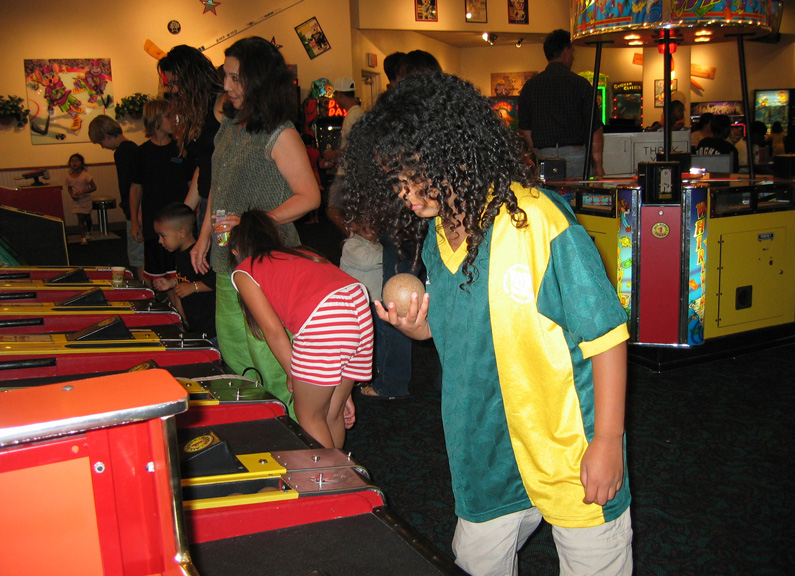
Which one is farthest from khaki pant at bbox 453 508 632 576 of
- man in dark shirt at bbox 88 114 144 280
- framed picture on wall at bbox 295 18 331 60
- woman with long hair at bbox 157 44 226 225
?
framed picture on wall at bbox 295 18 331 60

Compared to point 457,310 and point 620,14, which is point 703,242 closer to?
point 620,14

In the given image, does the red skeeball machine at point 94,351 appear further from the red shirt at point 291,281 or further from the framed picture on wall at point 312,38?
→ the framed picture on wall at point 312,38

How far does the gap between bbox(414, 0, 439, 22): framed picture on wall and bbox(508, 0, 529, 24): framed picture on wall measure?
61.8 inches

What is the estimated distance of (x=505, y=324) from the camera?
1255 mm

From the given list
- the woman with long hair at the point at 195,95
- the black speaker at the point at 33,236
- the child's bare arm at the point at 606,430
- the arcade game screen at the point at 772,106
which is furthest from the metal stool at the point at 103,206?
the arcade game screen at the point at 772,106

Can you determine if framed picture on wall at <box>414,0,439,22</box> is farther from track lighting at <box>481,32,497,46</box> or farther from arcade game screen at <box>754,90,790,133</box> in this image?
arcade game screen at <box>754,90,790,133</box>

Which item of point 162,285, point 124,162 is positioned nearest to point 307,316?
point 162,285

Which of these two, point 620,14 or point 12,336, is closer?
point 12,336

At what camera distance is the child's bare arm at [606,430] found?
1197 mm

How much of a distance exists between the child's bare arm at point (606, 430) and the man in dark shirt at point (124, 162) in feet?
13.3

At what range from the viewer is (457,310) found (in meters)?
1.33

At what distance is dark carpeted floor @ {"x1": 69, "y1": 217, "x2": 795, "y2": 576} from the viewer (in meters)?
2.10

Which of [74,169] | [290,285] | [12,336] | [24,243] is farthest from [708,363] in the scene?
[74,169]

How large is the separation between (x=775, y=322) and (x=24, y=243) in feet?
14.4
